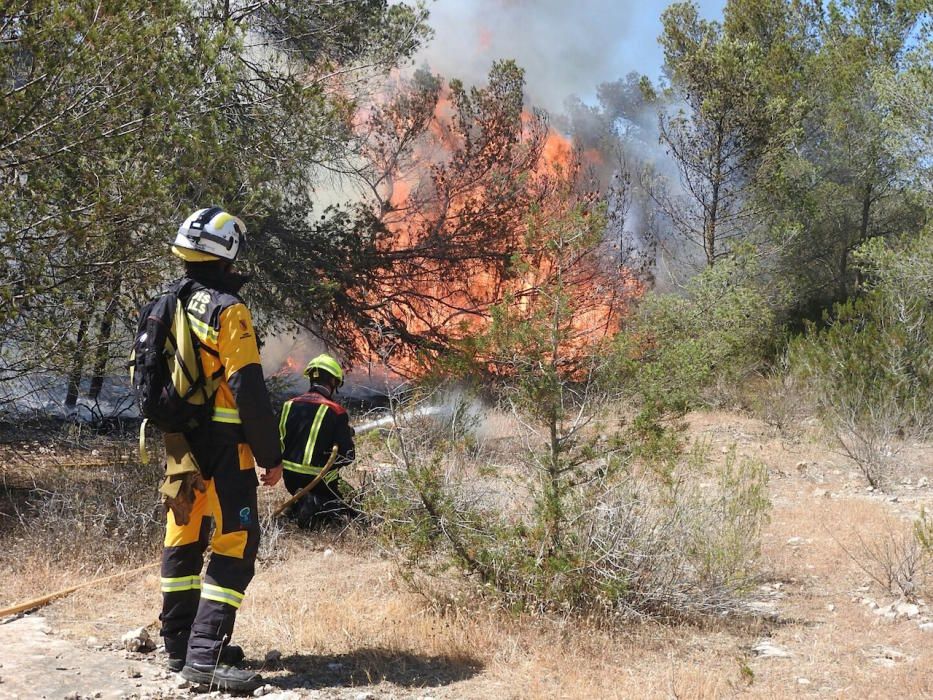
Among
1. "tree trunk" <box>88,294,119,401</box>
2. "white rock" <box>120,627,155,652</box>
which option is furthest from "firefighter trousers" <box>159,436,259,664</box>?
"tree trunk" <box>88,294,119,401</box>

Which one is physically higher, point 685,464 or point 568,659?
point 685,464

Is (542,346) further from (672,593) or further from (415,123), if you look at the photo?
(415,123)

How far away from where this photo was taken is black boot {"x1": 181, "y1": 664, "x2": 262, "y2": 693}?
3.52 metres

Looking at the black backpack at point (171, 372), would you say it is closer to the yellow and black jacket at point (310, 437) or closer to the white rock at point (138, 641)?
the white rock at point (138, 641)

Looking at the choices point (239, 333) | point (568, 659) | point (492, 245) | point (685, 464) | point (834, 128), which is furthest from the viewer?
point (834, 128)

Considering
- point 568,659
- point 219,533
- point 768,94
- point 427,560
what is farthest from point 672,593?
point 768,94

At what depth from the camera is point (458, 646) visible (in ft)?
13.9

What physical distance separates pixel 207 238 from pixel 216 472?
934 mm

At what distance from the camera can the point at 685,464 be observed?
604cm

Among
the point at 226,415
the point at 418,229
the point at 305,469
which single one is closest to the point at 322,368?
the point at 305,469

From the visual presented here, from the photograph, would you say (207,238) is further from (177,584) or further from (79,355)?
(79,355)

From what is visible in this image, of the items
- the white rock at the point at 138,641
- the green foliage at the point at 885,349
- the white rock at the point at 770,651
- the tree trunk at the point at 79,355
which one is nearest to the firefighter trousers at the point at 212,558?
the white rock at the point at 138,641

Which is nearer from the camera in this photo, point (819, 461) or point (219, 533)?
point (219, 533)

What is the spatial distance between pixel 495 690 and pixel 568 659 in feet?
1.49
